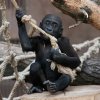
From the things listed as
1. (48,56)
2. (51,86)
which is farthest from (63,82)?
(48,56)

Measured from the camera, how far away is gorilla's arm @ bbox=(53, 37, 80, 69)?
283 centimetres

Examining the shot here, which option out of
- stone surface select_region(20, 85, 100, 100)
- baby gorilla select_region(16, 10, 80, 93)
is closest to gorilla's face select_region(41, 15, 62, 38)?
baby gorilla select_region(16, 10, 80, 93)

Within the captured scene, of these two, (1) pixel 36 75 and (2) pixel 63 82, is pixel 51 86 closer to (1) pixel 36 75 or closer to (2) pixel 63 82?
(2) pixel 63 82

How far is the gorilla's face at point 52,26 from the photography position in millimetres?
2891

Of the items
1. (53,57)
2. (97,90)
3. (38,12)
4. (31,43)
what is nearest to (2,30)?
(31,43)

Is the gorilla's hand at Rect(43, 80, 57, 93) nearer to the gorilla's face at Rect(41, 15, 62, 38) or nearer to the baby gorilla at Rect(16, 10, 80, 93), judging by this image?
the baby gorilla at Rect(16, 10, 80, 93)

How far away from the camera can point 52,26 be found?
291 cm

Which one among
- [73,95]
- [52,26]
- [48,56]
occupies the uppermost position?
[52,26]

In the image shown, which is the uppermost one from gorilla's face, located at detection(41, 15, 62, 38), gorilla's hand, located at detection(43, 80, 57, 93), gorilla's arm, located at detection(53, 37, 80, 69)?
gorilla's face, located at detection(41, 15, 62, 38)

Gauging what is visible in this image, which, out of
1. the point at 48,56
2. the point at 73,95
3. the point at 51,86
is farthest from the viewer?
the point at 48,56

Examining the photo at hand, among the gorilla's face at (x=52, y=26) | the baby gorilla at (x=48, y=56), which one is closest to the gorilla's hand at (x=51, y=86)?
the baby gorilla at (x=48, y=56)

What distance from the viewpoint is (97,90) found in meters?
2.81

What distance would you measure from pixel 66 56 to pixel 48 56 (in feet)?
0.46

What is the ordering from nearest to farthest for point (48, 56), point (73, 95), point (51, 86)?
1. point (73, 95)
2. point (51, 86)
3. point (48, 56)
